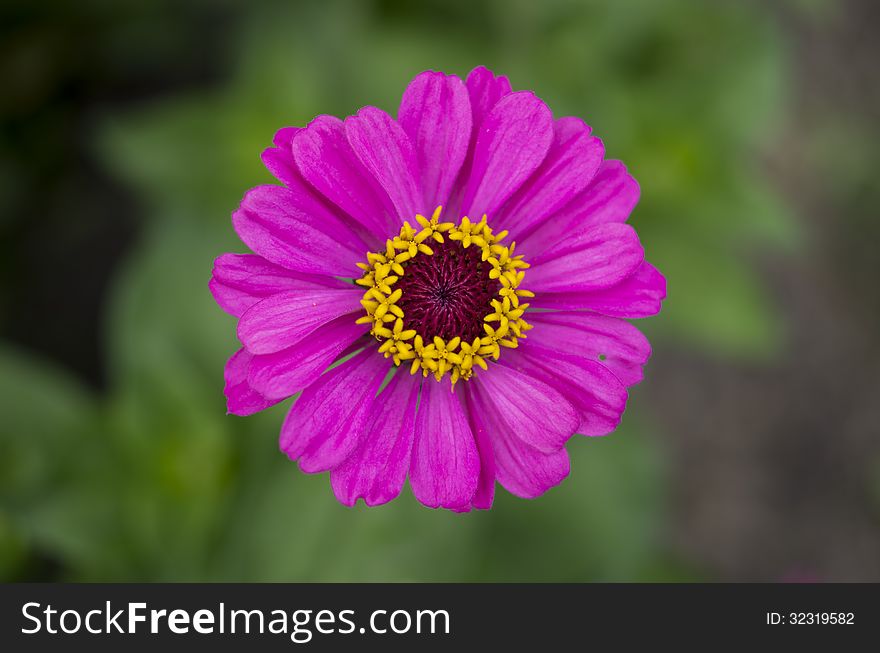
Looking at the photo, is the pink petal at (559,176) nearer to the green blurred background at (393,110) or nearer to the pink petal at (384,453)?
the pink petal at (384,453)

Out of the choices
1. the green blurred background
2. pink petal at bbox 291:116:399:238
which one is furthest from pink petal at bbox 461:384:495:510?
the green blurred background

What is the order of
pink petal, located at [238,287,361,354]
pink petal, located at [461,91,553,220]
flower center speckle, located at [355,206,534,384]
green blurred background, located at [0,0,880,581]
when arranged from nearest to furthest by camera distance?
pink petal, located at [238,287,361,354], pink petal, located at [461,91,553,220], flower center speckle, located at [355,206,534,384], green blurred background, located at [0,0,880,581]

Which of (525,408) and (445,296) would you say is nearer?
(525,408)

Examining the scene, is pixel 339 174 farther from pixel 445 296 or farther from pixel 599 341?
pixel 599 341

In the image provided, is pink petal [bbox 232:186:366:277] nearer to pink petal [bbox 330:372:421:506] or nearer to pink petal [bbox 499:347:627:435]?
pink petal [bbox 330:372:421:506]

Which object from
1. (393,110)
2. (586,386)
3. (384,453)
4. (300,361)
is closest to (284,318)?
(300,361)

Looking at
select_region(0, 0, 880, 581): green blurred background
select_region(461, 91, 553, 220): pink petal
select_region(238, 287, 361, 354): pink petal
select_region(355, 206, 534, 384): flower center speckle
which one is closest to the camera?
select_region(238, 287, 361, 354): pink petal
